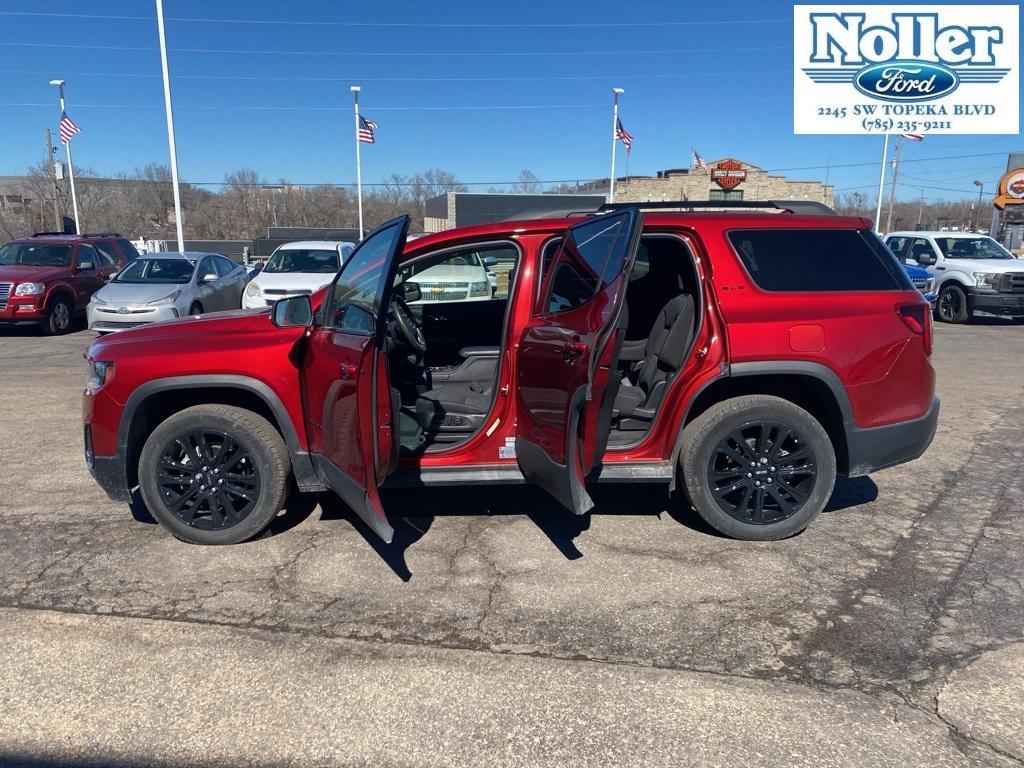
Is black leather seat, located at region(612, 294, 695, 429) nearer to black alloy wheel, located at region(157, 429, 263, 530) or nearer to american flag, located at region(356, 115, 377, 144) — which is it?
black alloy wheel, located at region(157, 429, 263, 530)

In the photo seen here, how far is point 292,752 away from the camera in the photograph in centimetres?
251

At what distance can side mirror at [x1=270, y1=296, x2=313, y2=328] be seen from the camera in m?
3.95

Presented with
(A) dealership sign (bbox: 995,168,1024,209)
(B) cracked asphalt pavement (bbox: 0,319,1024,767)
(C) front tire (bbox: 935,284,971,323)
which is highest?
(A) dealership sign (bbox: 995,168,1024,209)

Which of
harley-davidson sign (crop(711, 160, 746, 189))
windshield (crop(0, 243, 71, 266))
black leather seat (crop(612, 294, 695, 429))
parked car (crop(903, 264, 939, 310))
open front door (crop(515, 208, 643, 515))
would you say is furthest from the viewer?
harley-davidson sign (crop(711, 160, 746, 189))

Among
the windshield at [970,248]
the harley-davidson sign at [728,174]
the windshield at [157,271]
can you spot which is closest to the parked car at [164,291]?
the windshield at [157,271]

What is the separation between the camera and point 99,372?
4062 millimetres

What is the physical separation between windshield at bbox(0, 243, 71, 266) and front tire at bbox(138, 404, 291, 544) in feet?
41.4

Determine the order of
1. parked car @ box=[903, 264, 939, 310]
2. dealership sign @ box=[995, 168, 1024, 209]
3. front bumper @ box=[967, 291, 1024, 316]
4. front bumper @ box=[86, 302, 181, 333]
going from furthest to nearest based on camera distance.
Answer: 1. dealership sign @ box=[995, 168, 1024, 209]
2. parked car @ box=[903, 264, 939, 310]
3. front bumper @ box=[967, 291, 1024, 316]
4. front bumper @ box=[86, 302, 181, 333]

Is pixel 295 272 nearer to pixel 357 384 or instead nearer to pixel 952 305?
pixel 357 384

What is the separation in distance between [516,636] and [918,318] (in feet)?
9.50

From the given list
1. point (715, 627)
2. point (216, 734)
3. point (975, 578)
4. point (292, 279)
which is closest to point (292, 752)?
point (216, 734)

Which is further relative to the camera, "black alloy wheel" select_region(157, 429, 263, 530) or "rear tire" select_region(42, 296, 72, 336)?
"rear tire" select_region(42, 296, 72, 336)

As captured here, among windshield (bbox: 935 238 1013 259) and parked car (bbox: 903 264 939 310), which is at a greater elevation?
windshield (bbox: 935 238 1013 259)

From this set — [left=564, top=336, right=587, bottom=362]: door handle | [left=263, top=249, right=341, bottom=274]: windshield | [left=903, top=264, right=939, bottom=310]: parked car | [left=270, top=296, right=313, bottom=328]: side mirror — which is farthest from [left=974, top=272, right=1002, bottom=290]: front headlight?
[left=270, top=296, right=313, bottom=328]: side mirror
